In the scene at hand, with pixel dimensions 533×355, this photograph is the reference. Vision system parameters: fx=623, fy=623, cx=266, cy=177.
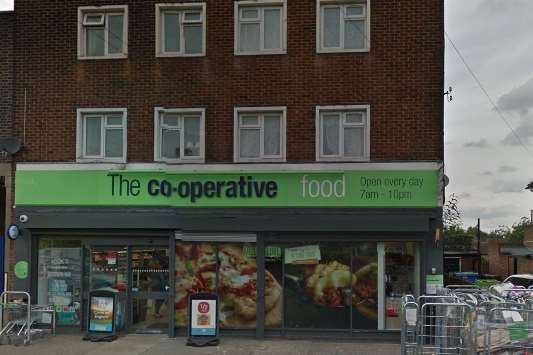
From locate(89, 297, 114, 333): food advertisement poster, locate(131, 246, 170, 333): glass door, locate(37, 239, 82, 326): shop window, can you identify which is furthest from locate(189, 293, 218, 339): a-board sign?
locate(37, 239, 82, 326): shop window

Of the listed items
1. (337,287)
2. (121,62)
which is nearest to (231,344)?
(337,287)

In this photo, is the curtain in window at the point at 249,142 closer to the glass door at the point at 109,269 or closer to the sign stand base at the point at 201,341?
the glass door at the point at 109,269

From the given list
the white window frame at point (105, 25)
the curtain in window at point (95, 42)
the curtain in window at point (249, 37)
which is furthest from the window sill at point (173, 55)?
the curtain in window at point (95, 42)

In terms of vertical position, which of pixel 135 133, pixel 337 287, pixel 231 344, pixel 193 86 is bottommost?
→ pixel 231 344

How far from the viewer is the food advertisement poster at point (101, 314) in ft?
44.0

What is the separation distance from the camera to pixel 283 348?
12.6 m

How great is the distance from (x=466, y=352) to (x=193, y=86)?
8336 millimetres

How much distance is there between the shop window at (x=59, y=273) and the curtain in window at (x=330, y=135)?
6.19 meters

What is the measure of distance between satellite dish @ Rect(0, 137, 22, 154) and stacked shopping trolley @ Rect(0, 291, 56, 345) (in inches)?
129

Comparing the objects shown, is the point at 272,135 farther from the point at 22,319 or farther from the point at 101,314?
the point at 22,319

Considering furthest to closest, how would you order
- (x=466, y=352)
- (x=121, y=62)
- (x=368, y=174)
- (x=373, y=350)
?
1. (x=121, y=62)
2. (x=368, y=174)
3. (x=373, y=350)
4. (x=466, y=352)

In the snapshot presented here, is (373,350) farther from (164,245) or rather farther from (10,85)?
(10,85)

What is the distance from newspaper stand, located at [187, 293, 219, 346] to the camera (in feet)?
42.5

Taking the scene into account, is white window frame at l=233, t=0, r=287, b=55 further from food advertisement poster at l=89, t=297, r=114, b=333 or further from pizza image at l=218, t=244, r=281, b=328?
food advertisement poster at l=89, t=297, r=114, b=333
